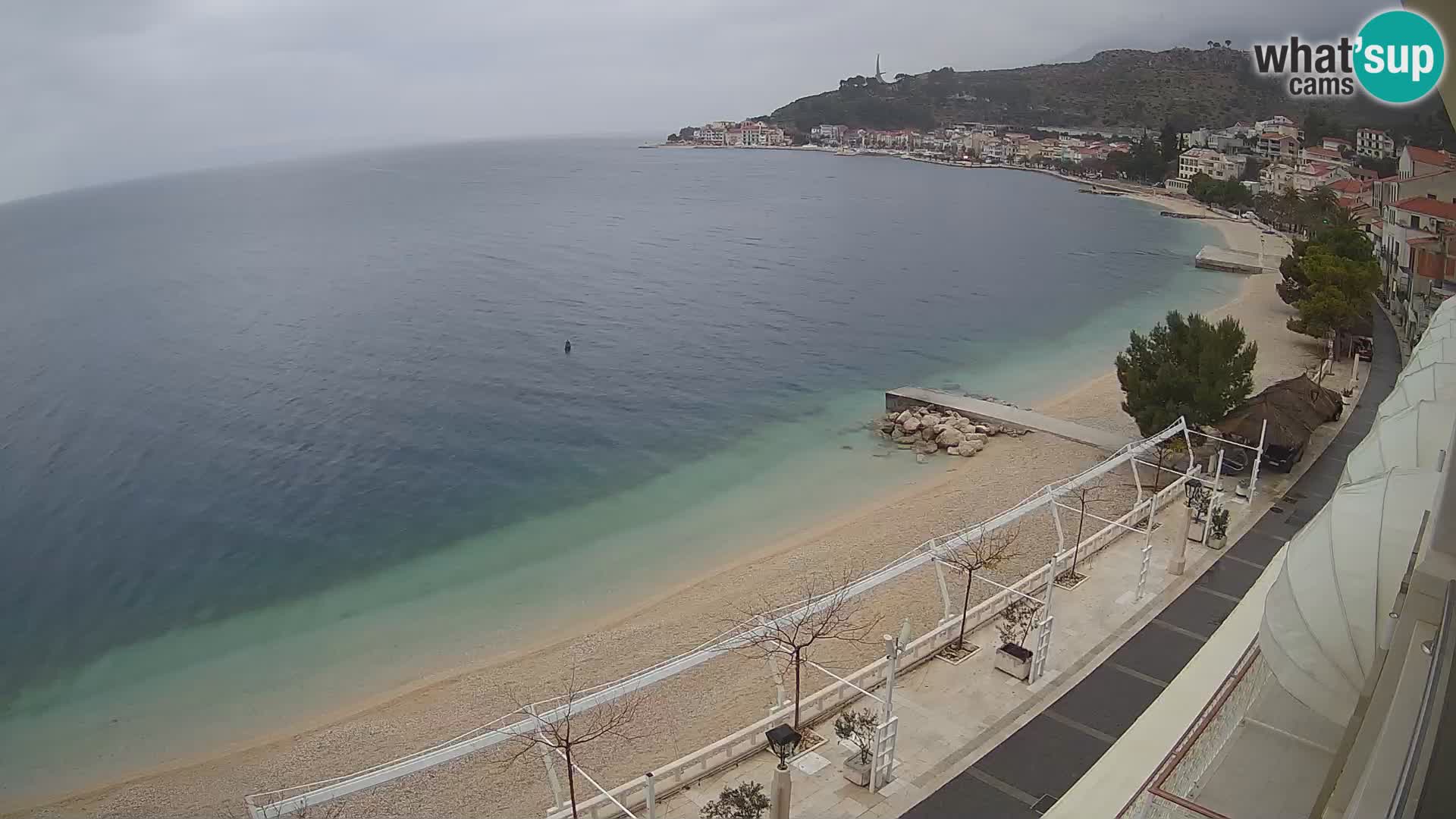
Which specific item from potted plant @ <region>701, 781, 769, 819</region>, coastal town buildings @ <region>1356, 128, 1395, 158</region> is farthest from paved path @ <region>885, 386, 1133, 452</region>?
coastal town buildings @ <region>1356, 128, 1395, 158</region>

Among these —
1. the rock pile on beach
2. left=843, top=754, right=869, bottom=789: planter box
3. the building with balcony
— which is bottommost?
the rock pile on beach

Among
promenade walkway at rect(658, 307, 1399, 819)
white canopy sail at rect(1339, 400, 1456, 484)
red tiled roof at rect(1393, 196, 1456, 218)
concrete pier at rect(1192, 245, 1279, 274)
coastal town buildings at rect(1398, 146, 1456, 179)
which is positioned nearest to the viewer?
white canopy sail at rect(1339, 400, 1456, 484)

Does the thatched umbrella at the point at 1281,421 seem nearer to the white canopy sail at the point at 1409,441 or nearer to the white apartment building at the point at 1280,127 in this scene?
the white canopy sail at the point at 1409,441

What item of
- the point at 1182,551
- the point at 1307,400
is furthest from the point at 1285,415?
the point at 1182,551

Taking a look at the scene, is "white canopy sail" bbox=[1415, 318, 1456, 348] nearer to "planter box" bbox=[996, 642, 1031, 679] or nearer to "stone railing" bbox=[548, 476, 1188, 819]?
"stone railing" bbox=[548, 476, 1188, 819]

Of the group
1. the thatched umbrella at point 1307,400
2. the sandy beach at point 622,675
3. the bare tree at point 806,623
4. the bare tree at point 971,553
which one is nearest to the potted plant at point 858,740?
the bare tree at point 806,623

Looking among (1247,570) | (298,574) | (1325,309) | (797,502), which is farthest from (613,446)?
(1325,309)

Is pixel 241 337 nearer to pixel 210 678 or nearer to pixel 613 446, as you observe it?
pixel 613 446
